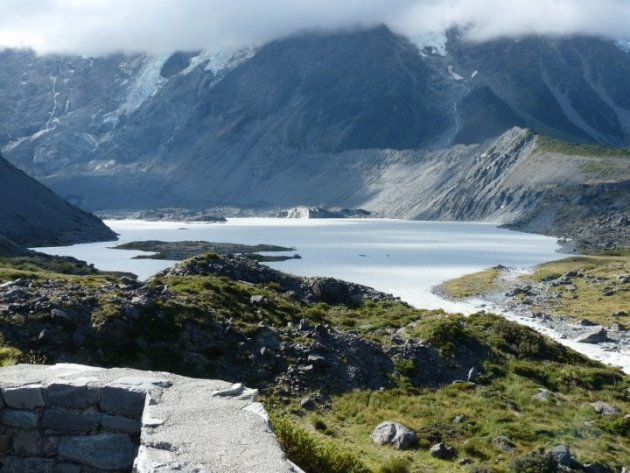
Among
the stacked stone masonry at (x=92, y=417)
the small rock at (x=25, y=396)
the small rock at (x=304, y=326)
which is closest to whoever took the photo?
the stacked stone masonry at (x=92, y=417)

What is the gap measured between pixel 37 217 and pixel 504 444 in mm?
158394

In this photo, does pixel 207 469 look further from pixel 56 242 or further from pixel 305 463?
pixel 56 242

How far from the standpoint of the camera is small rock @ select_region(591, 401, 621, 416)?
27906mm

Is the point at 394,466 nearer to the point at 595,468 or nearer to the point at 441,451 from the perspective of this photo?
the point at 441,451

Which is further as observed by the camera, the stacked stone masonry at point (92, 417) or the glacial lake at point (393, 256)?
the glacial lake at point (393, 256)

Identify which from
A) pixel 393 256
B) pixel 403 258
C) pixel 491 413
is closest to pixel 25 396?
pixel 491 413

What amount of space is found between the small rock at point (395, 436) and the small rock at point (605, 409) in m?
8.97

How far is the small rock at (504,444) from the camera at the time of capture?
23.5 m

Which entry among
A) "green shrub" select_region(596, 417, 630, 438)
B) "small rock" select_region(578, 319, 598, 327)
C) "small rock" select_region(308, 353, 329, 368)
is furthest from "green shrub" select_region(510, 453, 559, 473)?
"small rock" select_region(578, 319, 598, 327)

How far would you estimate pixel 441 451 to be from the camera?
2284 centimetres

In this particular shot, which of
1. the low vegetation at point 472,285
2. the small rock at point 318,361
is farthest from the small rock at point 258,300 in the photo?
the low vegetation at point 472,285

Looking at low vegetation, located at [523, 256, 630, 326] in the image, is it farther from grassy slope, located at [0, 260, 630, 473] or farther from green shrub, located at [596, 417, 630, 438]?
green shrub, located at [596, 417, 630, 438]

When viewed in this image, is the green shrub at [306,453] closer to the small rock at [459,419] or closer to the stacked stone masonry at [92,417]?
the stacked stone masonry at [92,417]

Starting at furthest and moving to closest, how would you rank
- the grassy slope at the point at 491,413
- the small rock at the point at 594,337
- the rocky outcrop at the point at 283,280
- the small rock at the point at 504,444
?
1. the small rock at the point at 594,337
2. the rocky outcrop at the point at 283,280
3. the small rock at the point at 504,444
4. the grassy slope at the point at 491,413
